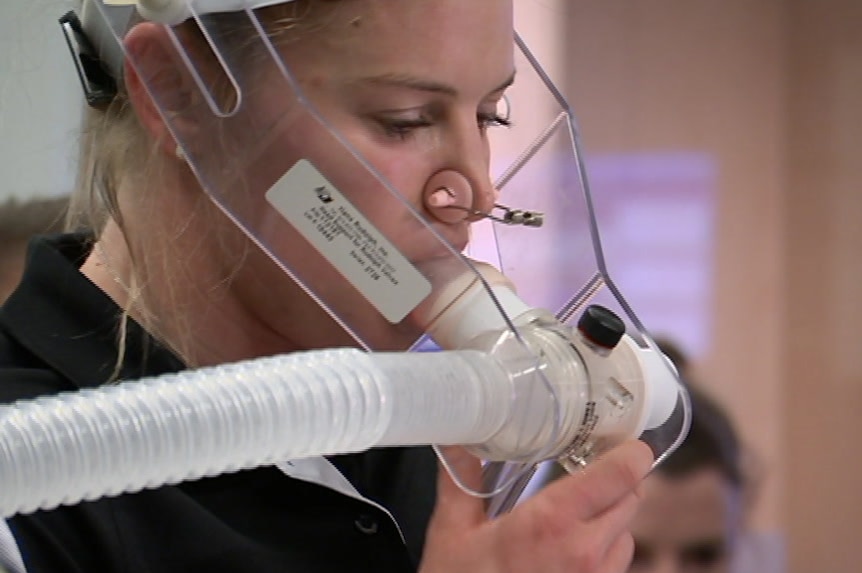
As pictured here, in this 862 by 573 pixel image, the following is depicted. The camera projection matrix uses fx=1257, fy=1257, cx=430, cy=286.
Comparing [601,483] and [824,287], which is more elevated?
[601,483]

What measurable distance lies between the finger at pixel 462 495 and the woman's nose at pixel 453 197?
6.8 inches

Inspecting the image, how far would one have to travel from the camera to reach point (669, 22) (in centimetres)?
254

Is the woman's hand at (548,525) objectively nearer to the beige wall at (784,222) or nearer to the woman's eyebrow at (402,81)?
the woman's eyebrow at (402,81)

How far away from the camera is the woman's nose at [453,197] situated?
866 millimetres

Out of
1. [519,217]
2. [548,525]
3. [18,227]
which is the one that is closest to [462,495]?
[548,525]

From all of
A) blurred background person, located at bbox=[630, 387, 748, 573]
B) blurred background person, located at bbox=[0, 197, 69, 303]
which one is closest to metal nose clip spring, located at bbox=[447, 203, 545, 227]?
blurred background person, located at bbox=[0, 197, 69, 303]

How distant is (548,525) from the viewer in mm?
758

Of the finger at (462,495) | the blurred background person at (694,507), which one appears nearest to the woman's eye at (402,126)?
the finger at (462,495)

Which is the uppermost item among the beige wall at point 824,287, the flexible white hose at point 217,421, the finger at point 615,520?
the flexible white hose at point 217,421

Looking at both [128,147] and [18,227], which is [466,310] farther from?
[18,227]

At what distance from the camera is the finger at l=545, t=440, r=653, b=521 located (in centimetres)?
77

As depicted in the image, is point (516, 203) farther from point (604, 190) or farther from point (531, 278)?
point (604, 190)

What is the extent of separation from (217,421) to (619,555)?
0.30 meters

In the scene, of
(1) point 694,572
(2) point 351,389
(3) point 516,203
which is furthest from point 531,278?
(1) point 694,572
